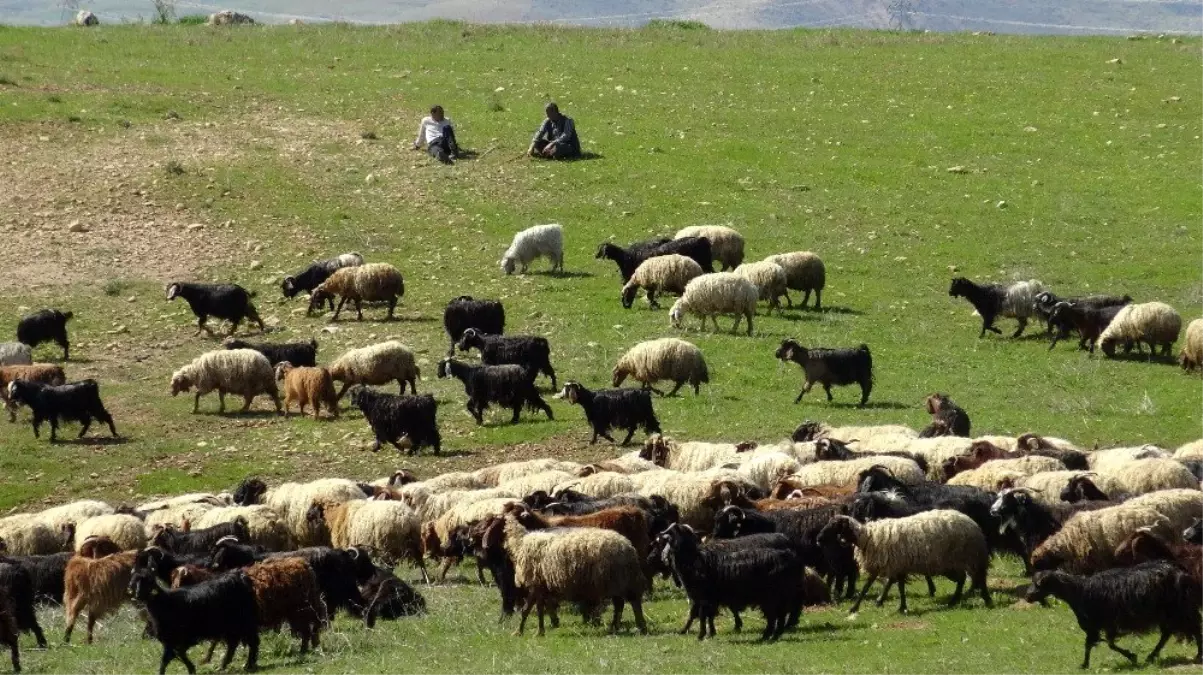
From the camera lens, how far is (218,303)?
1133 inches

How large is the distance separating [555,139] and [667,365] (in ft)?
48.2

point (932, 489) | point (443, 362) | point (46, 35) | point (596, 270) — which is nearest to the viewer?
point (932, 489)

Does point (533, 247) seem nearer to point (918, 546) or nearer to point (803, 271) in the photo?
point (803, 271)

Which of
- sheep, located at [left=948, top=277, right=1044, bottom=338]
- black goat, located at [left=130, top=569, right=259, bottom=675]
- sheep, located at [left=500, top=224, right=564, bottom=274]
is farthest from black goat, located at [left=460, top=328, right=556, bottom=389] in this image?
black goat, located at [left=130, top=569, right=259, bottom=675]

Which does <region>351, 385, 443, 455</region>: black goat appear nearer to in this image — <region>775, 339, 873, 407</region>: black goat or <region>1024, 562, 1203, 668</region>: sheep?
<region>775, 339, 873, 407</region>: black goat

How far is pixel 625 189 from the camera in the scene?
37.5m

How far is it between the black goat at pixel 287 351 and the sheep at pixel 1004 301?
10758 millimetres

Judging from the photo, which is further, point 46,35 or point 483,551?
point 46,35

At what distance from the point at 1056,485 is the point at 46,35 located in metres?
40.4

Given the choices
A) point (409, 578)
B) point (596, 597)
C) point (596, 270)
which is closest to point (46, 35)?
point (596, 270)

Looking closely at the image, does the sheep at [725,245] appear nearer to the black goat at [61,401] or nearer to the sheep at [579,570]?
the black goat at [61,401]

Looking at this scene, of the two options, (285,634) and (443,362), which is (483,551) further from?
(443,362)

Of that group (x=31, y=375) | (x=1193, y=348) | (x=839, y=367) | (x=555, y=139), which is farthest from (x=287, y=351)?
(x=555, y=139)

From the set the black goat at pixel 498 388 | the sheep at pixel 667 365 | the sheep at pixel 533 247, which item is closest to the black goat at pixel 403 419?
the black goat at pixel 498 388
